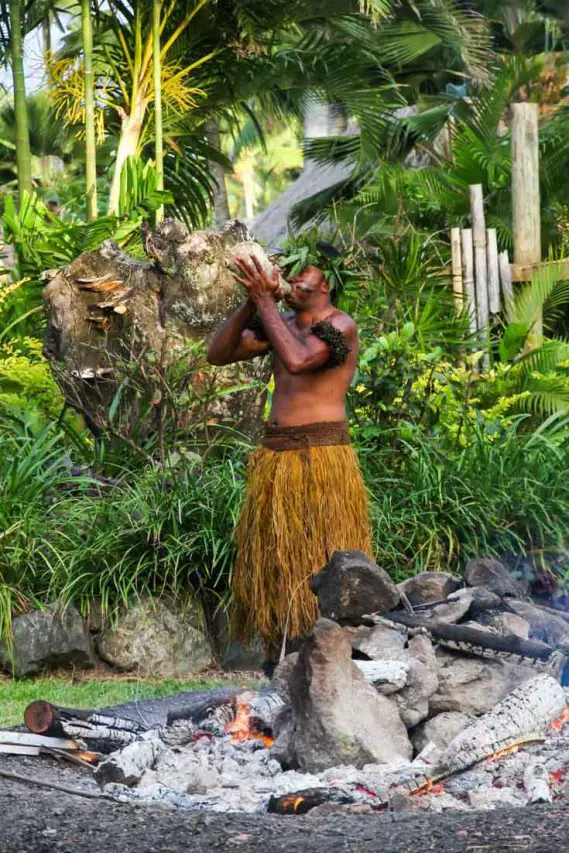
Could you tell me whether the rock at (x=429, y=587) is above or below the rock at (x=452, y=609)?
below

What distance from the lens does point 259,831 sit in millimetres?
3727

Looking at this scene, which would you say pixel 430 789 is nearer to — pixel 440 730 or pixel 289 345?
pixel 440 730

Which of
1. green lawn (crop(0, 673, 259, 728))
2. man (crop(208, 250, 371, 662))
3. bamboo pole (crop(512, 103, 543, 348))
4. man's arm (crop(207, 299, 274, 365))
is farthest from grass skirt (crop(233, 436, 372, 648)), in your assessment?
bamboo pole (crop(512, 103, 543, 348))

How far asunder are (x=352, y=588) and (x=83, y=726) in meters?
1.09

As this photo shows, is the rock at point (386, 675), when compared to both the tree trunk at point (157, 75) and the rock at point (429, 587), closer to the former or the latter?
the rock at point (429, 587)

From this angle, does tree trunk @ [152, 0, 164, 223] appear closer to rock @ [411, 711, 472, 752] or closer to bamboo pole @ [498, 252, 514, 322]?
bamboo pole @ [498, 252, 514, 322]

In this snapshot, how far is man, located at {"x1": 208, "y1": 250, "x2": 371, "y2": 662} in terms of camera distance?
5418mm

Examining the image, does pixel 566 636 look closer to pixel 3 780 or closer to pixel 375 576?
pixel 375 576

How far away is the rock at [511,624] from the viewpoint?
527cm

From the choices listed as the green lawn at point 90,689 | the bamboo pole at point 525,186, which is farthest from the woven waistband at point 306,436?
the bamboo pole at point 525,186

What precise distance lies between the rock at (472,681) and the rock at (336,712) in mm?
247

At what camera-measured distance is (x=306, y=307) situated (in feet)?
17.9

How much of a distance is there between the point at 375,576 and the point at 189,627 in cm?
233

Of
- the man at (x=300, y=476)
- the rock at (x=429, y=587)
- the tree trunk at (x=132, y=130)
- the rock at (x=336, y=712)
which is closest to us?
the rock at (x=336, y=712)
